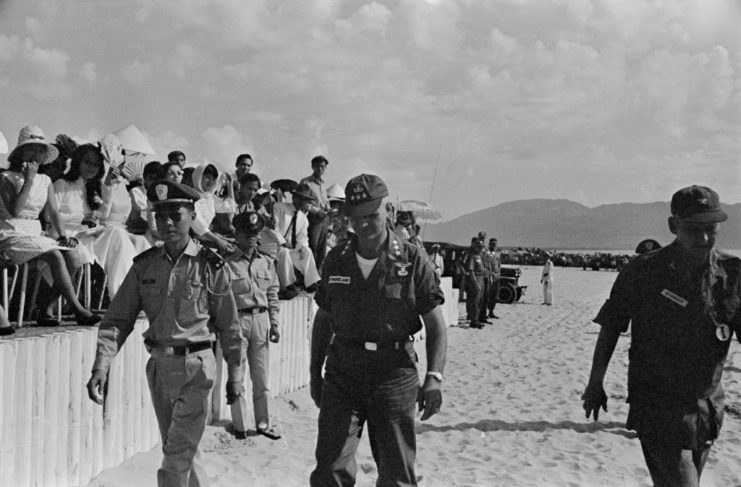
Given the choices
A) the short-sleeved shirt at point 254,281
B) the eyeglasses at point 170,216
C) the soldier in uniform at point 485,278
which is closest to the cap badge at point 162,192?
the eyeglasses at point 170,216

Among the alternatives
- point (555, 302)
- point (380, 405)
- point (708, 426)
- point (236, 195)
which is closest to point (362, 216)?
point (380, 405)

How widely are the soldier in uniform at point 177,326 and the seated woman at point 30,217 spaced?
190 centimetres

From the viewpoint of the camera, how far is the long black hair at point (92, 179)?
6324 mm

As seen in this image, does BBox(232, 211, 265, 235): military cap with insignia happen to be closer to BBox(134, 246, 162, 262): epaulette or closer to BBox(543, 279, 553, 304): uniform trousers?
BBox(134, 246, 162, 262): epaulette

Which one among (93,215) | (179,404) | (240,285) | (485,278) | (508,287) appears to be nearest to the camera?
(179,404)

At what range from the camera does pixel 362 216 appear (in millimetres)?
3602

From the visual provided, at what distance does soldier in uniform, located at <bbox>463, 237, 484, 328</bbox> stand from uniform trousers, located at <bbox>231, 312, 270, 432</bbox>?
10610mm

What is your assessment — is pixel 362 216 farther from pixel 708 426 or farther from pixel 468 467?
pixel 468 467

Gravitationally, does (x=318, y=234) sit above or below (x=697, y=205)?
above

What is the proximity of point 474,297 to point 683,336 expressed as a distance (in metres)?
13.5

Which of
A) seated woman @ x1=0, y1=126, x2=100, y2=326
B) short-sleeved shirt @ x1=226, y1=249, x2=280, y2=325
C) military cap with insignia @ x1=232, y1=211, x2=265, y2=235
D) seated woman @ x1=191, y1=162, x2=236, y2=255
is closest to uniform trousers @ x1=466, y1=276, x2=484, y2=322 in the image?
seated woman @ x1=191, y1=162, x2=236, y2=255

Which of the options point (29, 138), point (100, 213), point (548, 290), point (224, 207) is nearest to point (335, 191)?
point (224, 207)

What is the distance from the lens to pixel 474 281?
16.6 m

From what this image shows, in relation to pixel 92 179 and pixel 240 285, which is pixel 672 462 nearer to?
pixel 240 285
